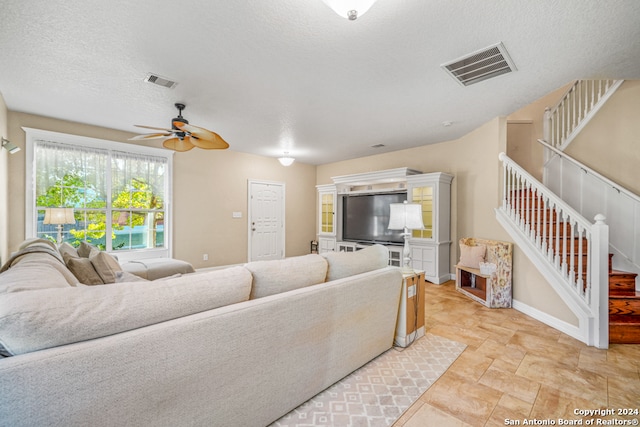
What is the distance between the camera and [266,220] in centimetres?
635

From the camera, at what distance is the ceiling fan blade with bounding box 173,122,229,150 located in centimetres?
282

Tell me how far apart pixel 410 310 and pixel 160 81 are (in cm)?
326

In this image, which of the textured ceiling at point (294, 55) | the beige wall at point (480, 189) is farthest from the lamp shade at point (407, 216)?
the beige wall at point (480, 189)

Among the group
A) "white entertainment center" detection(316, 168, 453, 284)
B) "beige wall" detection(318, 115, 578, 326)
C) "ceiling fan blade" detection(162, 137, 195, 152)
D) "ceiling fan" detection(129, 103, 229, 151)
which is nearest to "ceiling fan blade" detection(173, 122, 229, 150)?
"ceiling fan" detection(129, 103, 229, 151)

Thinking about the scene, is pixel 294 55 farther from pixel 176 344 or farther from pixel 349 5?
pixel 176 344

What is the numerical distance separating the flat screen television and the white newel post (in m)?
2.87

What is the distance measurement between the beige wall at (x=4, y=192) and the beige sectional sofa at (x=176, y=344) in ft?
7.49

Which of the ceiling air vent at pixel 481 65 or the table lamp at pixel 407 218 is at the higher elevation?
the ceiling air vent at pixel 481 65

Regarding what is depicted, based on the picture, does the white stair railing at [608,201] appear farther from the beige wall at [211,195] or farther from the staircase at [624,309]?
the beige wall at [211,195]

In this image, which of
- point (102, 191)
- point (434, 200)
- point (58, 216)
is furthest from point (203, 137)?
point (434, 200)

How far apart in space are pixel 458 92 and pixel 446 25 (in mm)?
1252

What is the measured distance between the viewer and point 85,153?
412 cm

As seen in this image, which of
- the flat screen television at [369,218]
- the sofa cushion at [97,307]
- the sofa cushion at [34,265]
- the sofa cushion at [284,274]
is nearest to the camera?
the sofa cushion at [97,307]

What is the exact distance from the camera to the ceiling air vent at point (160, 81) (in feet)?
8.62
